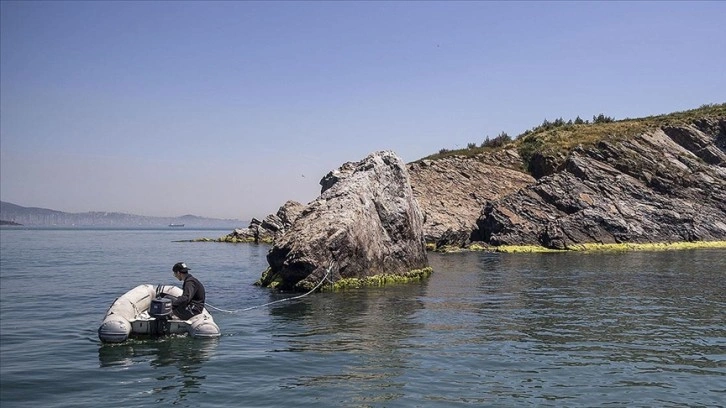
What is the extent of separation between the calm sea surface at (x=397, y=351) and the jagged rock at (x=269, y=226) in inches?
2031

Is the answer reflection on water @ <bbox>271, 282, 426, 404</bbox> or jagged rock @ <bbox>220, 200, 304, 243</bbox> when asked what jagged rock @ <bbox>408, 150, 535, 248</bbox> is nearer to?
jagged rock @ <bbox>220, 200, 304, 243</bbox>

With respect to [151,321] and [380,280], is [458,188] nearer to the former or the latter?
[380,280]

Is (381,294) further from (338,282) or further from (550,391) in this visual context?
(550,391)

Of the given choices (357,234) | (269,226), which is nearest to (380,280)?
(357,234)

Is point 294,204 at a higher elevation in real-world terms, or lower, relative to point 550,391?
higher

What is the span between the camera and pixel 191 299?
16.6m

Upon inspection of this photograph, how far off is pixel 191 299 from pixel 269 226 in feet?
218

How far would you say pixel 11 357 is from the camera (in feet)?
46.0

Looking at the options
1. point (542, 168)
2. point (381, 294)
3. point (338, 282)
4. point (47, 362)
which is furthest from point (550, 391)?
point (542, 168)

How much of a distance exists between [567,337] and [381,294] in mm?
10100

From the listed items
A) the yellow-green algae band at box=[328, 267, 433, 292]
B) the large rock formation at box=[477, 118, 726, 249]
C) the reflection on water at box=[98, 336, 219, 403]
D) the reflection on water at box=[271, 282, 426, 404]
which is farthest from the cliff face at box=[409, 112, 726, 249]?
the reflection on water at box=[98, 336, 219, 403]

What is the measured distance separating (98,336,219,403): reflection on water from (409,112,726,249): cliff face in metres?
42.3

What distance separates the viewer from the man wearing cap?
53.8 ft

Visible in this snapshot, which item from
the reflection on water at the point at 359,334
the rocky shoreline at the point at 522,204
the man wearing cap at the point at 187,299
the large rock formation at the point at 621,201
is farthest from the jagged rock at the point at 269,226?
the man wearing cap at the point at 187,299
